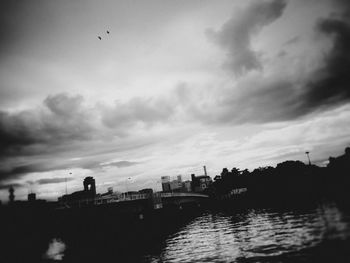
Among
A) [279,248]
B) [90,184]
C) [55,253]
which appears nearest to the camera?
[279,248]

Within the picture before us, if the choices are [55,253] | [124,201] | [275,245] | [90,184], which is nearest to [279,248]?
[275,245]

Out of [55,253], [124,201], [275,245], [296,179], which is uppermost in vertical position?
[124,201]

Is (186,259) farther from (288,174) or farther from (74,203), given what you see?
(288,174)

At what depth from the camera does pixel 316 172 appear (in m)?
142

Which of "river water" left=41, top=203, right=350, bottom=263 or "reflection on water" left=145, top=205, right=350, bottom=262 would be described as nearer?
"river water" left=41, top=203, right=350, bottom=263

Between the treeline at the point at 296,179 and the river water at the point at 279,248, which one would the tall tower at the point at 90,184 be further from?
the river water at the point at 279,248

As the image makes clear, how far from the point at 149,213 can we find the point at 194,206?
64.2m

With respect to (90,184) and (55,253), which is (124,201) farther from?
(90,184)

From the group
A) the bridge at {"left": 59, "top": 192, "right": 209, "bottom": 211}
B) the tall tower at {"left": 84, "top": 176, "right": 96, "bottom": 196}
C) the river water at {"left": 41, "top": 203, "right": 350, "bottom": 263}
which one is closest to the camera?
the river water at {"left": 41, "top": 203, "right": 350, "bottom": 263}

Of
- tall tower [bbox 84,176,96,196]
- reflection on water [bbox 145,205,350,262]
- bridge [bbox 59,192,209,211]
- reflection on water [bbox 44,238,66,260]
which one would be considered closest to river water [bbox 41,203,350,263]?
reflection on water [bbox 145,205,350,262]

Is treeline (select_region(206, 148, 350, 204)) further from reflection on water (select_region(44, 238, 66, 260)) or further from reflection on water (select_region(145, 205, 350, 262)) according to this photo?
reflection on water (select_region(44, 238, 66, 260))

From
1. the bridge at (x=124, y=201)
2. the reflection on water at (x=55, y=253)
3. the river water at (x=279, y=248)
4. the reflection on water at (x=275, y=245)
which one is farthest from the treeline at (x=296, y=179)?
the reflection on water at (x=55, y=253)

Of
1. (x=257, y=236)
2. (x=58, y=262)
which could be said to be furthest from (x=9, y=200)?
(x=257, y=236)

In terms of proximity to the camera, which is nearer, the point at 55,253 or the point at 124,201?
the point at 55,253
